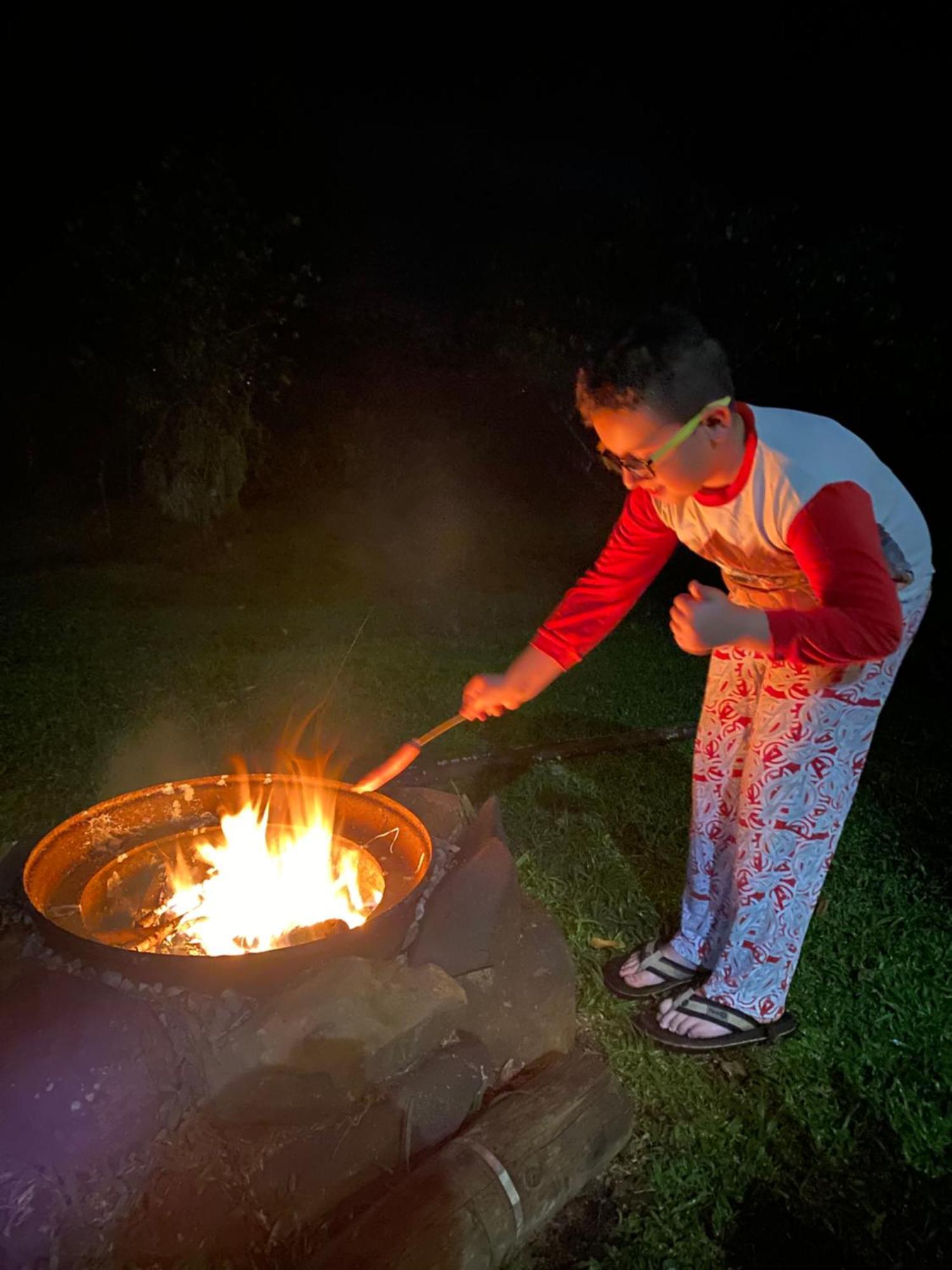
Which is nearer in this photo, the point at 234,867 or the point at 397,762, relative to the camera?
the point at 397,762

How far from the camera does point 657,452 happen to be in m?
2.27

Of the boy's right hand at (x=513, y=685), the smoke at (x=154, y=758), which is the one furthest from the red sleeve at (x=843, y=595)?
the smoke at (x=154, y=758)

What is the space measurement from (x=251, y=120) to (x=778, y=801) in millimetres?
9592

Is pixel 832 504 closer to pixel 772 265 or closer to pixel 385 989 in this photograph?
pixel 385 989

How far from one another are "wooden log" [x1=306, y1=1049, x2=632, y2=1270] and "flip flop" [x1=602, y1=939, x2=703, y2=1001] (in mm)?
686

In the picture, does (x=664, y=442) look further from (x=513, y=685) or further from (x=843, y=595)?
(x=513, y=685)

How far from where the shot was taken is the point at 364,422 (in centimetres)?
1100

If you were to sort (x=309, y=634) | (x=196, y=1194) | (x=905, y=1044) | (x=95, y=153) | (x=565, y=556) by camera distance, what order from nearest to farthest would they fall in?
(x=196, y=1194)
(x=905, y=1044)
(x=309, y=634)
(x=95, y=153)
(x=565, y=556)

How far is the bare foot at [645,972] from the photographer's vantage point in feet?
10.7

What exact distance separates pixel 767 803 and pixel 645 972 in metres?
1.00

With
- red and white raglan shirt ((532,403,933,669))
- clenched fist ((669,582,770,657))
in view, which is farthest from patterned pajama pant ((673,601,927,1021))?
clenched fist ((669,582,770,657))

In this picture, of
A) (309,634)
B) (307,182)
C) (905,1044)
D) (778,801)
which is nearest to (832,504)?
(778,801)

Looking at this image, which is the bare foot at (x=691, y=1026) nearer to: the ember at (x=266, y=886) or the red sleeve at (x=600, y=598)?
the ember at (x=266, y=886)

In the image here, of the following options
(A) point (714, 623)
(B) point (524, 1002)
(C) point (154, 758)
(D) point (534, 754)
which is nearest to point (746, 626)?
(A) point (714, 623)
